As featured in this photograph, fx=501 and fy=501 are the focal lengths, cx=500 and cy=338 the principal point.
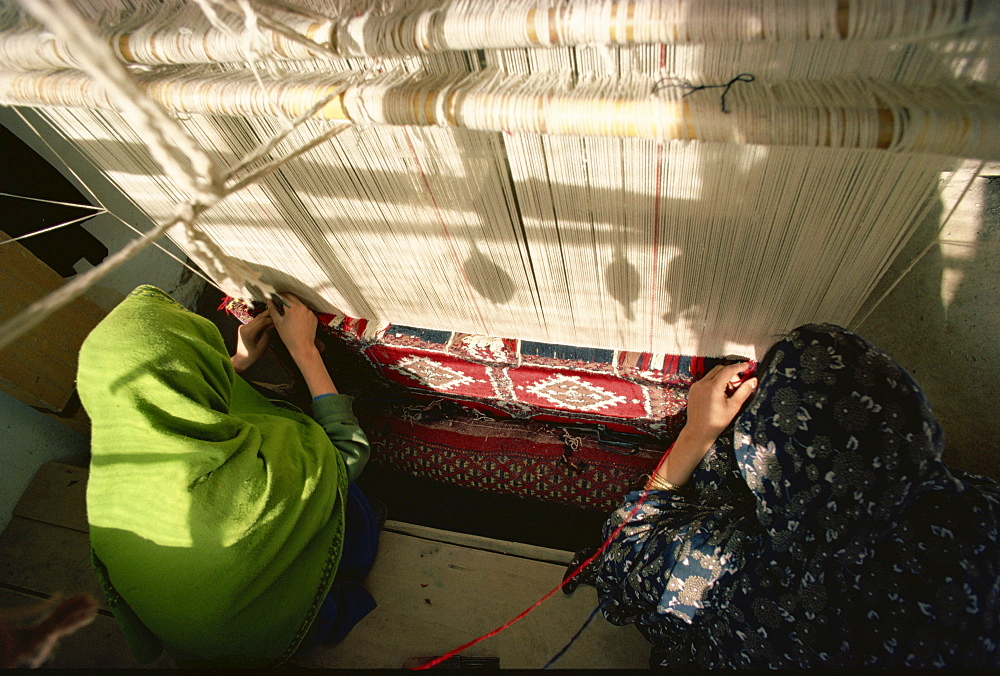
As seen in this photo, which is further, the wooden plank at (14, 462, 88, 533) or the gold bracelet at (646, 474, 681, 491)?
the wooden plank at (14, 462, 88, 533)

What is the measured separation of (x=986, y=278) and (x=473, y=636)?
58.3 inches

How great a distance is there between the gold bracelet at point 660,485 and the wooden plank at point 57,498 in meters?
1.65

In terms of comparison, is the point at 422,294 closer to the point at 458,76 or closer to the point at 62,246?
the point at 458,76

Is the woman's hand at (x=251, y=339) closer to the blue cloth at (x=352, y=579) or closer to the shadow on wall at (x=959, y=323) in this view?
the blue cloth at (x=352, y=579)

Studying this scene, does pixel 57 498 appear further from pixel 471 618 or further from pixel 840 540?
pixel 840 540

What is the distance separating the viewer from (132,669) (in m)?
1.20

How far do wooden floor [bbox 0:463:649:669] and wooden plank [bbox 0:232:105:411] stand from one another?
34 cm

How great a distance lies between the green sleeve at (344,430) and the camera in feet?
4.35

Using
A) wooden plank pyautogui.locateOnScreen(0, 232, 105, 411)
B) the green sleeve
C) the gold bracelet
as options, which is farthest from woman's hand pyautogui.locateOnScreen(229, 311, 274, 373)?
the gold bracelet

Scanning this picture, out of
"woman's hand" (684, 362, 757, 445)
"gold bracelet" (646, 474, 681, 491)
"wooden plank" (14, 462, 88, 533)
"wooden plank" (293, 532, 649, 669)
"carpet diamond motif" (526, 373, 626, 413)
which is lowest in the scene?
"wooden plank" (293, 532, 649, 669)

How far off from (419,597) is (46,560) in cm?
111

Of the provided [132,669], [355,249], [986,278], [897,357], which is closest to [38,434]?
[132,669]

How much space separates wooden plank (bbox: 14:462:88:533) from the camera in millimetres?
1525

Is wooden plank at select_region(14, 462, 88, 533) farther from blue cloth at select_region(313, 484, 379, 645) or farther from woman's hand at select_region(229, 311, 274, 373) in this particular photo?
blue cloth at select_region(313, 484, 379, 645)
